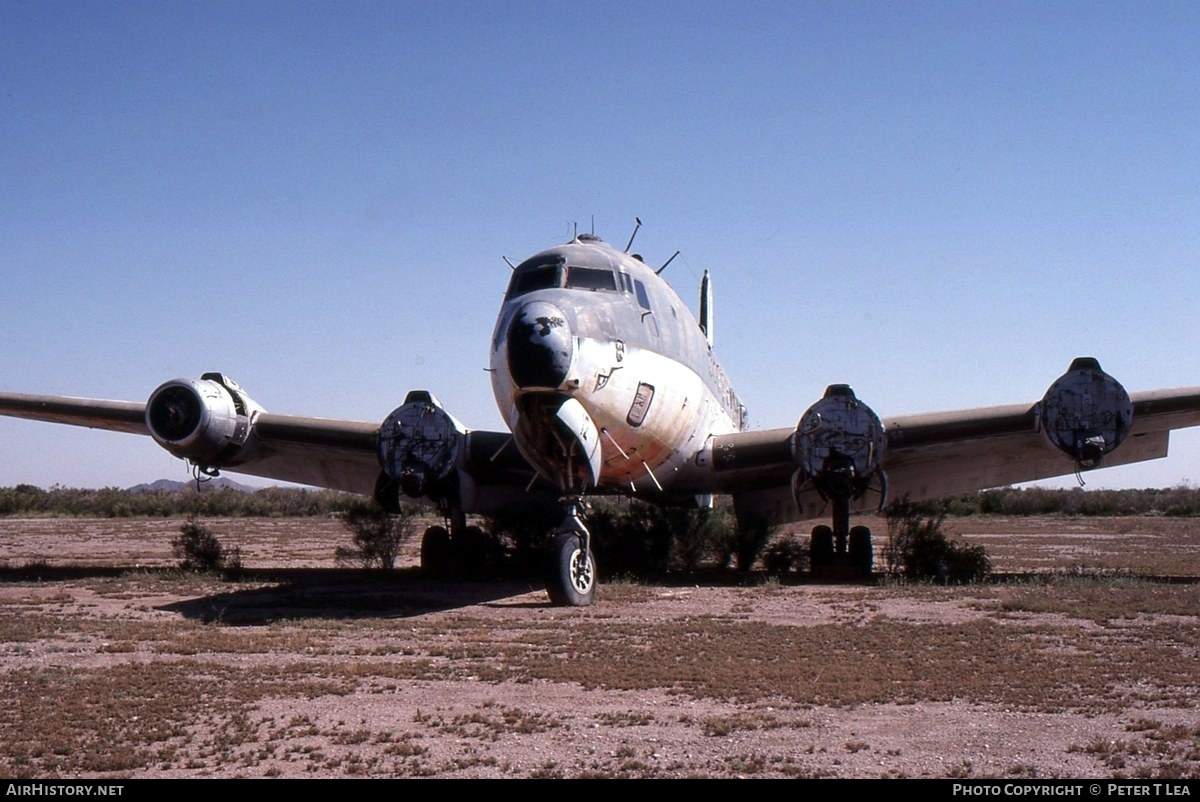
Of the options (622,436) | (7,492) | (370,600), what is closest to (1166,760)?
(622,436)

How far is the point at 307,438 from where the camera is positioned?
18250 mm

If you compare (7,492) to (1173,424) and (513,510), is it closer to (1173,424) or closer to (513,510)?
(513,510)

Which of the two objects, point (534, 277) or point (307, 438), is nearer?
point (534, 277)

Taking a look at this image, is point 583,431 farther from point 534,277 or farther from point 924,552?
point 924,552

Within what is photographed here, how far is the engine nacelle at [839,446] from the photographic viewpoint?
1544 cm

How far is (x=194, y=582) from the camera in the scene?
1595 centimetres

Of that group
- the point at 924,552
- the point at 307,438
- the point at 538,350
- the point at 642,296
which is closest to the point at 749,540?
the point at 924,552

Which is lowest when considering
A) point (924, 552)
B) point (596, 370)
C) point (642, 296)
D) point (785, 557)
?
point (785, 557)

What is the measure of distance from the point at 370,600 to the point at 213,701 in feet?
22.1

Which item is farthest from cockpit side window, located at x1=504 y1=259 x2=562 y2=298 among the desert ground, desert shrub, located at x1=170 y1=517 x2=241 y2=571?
desert shrub, located at x1=170 y1=517 x2=241 y2=571

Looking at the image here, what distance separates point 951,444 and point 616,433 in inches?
235

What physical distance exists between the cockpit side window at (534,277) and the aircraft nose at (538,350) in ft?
5.29

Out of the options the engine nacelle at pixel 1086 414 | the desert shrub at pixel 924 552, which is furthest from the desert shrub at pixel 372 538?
the engine nacelle at pixel 1086 414

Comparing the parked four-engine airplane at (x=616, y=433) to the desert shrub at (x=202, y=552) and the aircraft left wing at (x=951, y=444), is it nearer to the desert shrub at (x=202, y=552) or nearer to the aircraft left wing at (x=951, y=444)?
the aircraft left wing at (x=951, y=444)
